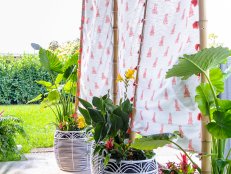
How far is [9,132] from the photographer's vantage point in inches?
105

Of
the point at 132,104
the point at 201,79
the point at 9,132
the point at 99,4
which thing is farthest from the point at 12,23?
the point at 201,79

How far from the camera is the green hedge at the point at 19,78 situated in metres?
5.38

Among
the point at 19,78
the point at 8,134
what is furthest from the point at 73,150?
the point at 19,78

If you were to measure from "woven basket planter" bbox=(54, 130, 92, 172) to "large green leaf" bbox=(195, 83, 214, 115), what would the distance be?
1.42m

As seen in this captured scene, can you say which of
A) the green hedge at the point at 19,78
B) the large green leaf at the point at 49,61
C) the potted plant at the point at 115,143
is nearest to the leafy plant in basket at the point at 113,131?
the potted plant at the point at 115,143

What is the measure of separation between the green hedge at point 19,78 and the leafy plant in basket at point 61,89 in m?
2.78

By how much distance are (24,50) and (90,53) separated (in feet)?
10.6

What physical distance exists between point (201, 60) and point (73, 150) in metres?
1.58

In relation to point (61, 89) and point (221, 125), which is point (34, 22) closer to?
point (61, 89)

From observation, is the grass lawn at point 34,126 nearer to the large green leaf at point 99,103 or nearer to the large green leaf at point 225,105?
the large green leaf at point 99,103

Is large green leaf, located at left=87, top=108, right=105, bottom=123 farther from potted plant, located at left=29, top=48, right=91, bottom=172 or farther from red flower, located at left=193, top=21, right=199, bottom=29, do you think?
potted plant, located at left=29, top=48, right=91, bottom=172

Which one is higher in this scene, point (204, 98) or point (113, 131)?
point (204, 98)

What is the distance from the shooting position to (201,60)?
1.00m

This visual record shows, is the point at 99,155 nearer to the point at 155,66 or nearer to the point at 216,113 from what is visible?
the point at 155,66
